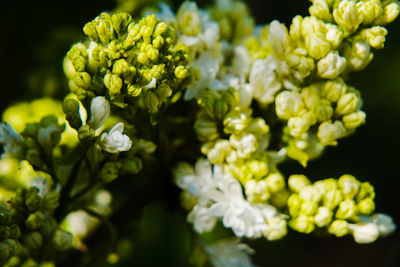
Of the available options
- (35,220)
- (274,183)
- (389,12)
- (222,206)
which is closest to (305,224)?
(274,183)

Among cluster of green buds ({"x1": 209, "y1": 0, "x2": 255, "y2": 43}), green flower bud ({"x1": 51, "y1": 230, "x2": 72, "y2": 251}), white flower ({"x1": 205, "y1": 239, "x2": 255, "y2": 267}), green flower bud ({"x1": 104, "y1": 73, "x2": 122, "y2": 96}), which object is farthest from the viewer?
cluster of green buds ({"x1": 209, "y1": 0, "x2": 255, "y2": 43})

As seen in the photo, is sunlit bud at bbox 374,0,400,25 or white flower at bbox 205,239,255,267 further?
white flower at bbox 205,239,255,267

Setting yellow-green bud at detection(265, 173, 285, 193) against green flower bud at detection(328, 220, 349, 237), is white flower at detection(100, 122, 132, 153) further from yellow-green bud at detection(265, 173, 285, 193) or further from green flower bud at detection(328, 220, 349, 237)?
green flower bud at detection(328, 220, 349, 237)

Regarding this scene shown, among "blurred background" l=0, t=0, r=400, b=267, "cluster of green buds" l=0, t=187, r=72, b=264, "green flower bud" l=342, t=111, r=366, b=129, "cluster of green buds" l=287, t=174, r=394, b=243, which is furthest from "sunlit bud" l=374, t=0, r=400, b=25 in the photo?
"blurred background" l=0, t=0, r=400, b=267

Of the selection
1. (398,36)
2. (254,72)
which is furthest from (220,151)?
(398,36)

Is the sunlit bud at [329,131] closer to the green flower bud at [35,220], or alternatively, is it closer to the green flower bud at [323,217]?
the green flower bud at [323,217]

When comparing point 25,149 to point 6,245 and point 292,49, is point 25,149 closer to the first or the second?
point 6,245

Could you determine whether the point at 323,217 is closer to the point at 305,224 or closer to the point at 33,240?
the point at 305,224
